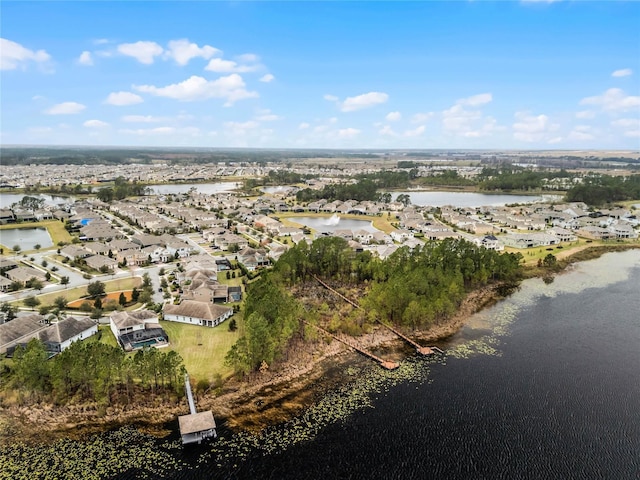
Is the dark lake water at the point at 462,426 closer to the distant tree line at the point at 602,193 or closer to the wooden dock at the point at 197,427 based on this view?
the wooden dock at the point at 197,427

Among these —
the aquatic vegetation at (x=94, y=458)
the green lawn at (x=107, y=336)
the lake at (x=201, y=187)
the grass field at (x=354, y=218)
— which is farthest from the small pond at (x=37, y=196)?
the aquatic vegetation at (x=94, y=458)

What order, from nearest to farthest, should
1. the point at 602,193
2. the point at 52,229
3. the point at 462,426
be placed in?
1. the point at 462,426
2. the point at 52,229
3. the point at 602,193

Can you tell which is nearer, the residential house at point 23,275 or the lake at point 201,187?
the residential house at point 23,275

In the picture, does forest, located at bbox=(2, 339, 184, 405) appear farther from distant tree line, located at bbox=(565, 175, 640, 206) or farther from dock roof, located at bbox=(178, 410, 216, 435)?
distant tree line, located at bbox=(565, 175, 640, 206)

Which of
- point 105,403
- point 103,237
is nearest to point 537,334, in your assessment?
point 105,403

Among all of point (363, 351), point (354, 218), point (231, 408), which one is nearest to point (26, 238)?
point (354, 218)

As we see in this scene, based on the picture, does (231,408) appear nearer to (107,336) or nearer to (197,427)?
(197,427)

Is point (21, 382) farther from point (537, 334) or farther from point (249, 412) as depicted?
point (537, 334)
